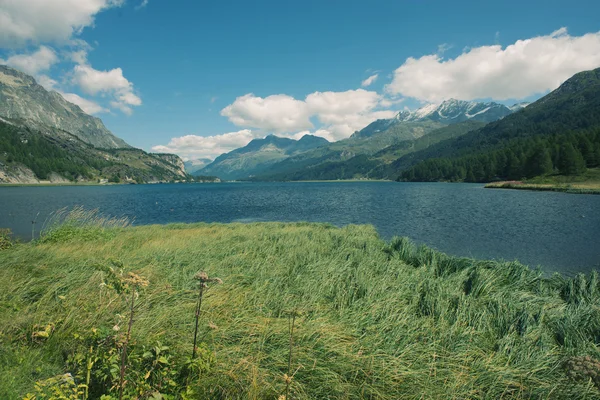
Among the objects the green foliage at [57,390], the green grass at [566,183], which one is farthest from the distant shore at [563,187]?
the green foliage at [57,390]

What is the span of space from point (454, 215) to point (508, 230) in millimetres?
13545

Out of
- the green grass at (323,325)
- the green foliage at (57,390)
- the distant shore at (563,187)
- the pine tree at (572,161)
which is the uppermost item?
the pine tree at (572,161)

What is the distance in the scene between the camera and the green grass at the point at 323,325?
4660 mm

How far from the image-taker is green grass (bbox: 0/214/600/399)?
466cm

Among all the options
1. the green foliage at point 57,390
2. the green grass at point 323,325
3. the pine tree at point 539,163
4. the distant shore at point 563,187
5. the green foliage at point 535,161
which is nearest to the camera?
the green foliage at point 57,390

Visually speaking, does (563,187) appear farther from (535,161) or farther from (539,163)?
(535,161)

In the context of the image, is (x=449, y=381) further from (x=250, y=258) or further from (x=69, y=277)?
(x=69, y=277)

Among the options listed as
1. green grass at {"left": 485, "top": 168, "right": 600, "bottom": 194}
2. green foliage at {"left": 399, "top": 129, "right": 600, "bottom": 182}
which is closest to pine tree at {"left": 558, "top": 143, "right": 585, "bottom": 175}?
green foliage at {"left": 399, "top": 129, "right": 600, "bottom": 182}

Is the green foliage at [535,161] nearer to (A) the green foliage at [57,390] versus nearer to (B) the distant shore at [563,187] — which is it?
(B) the distant shore at [563,187]

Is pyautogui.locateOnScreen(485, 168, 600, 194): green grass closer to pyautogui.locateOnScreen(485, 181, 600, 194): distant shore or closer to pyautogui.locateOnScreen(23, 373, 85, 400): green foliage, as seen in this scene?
pyautogui.locateOnScreen(485, 181, 600, 194): distant shore

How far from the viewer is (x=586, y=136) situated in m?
117

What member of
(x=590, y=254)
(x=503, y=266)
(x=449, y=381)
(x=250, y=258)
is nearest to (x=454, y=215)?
(x=590, y=254)

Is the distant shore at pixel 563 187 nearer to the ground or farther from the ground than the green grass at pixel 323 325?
nearer to the ground

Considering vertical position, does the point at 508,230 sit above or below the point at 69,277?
below
